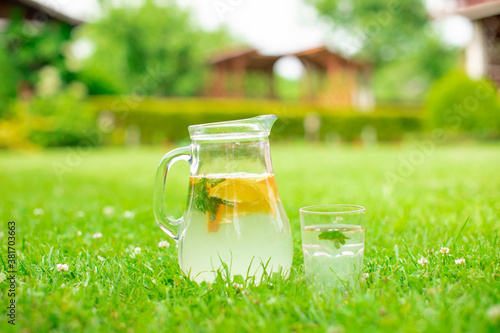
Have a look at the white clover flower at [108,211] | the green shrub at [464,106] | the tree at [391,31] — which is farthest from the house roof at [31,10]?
the tree at [391,31]

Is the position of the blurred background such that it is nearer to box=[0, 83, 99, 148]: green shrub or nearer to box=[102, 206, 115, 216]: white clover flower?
box=[0, 83, 99, 148]: green shrub

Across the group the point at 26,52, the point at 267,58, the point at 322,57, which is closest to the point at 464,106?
the point at 267,58

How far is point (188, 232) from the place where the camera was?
1604mm

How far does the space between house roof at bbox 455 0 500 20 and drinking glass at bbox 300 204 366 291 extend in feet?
51.2

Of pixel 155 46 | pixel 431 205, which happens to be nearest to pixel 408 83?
pixel 155 46

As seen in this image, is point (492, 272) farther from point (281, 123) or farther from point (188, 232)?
point (281, 123)

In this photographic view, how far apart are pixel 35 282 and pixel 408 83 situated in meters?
48.3

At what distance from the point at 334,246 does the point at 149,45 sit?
29775 millimetres

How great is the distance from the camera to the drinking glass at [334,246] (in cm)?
150

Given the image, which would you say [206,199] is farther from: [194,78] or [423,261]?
[194,78]

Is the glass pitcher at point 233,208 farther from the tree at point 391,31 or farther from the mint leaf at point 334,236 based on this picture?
the tree at point 391,31

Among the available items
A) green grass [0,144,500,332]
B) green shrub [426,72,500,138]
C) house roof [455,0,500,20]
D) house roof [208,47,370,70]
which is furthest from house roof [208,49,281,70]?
green grass [0,144,500,332]

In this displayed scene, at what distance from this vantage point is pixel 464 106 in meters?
14.9

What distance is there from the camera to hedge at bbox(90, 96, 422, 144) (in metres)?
16.2
